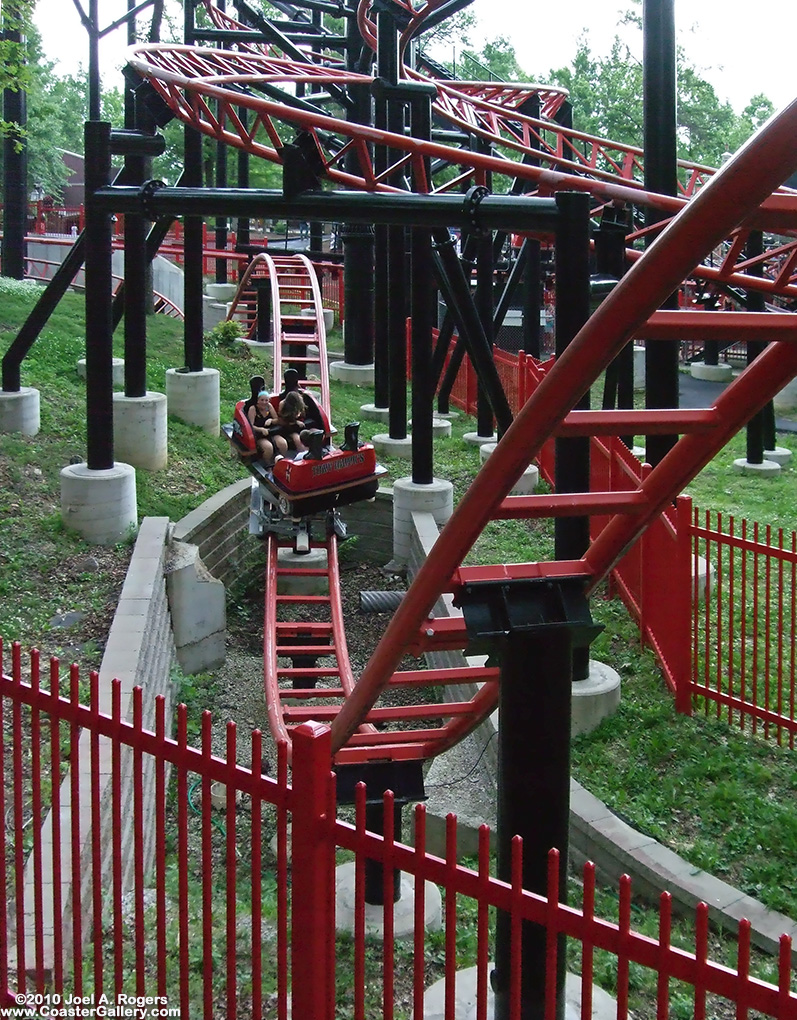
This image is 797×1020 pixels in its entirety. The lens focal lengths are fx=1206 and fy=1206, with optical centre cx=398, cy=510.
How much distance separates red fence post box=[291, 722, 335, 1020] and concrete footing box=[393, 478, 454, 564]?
8733mm

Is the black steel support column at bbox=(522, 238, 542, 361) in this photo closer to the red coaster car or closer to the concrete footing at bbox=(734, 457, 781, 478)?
the concrete footing at bbox=(734, 457, 781, 478)

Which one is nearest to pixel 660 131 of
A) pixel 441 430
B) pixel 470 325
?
pixel 470 325

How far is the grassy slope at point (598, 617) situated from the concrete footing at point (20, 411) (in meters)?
0.18

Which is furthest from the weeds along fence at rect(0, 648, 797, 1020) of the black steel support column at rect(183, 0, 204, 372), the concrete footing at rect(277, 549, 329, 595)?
the black steel support column at rect(183, 0, 204, 372)

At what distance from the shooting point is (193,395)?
14.4 m

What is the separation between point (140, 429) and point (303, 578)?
2.24 m

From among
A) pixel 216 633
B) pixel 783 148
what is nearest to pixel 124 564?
pixel 216 633

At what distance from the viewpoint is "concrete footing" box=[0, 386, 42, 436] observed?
475 inches

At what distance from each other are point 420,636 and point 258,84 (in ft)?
31.3

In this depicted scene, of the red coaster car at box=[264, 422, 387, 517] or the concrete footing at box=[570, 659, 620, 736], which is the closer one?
the concrete footing at box=[570, 659, 620, 736]

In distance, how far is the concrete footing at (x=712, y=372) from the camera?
24094mm

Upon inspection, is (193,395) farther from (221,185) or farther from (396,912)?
(221,185)

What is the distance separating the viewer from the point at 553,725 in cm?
421

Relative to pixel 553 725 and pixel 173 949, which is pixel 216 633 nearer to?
pixel 173 949
